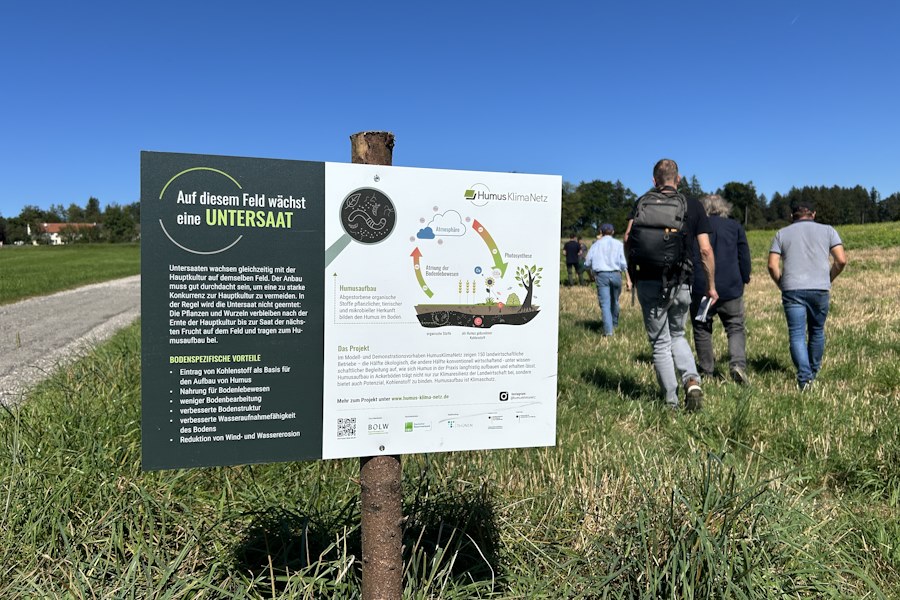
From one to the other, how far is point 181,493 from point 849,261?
2849cm

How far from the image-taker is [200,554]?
2775 millimetres

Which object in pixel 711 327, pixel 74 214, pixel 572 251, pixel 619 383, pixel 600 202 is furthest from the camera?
pixel 74 214

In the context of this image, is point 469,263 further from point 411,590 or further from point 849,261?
point 849,261

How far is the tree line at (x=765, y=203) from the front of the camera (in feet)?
458

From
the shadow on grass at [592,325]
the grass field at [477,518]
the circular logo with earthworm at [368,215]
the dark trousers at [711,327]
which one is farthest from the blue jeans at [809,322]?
the circular logo with earthworm at [368,215]

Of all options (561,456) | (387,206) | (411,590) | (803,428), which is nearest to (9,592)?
(411,590)

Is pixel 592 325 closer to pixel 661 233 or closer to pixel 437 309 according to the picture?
pixel 661 233

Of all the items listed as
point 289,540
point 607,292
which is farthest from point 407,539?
point 607,292

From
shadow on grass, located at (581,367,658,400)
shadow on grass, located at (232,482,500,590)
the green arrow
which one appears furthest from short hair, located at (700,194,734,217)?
the green arrow

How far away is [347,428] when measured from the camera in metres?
2.32

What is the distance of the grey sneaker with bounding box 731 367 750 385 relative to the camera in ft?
21.2

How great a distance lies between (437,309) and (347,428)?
0.55m

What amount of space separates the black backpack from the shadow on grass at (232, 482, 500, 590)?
9.31 feet

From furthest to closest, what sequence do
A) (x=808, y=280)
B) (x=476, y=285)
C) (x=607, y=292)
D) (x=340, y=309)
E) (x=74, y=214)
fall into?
(x=74, y=214)
(x=607, y=292)
(x=808, y=280)
(x=476, y=285)
(x=340, y=309)
